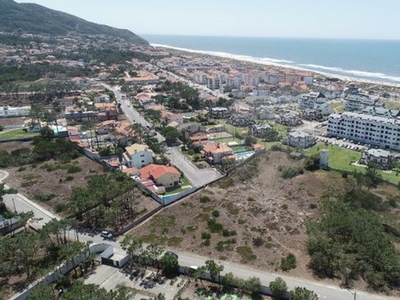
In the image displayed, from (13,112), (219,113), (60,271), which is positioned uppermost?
(13,112)

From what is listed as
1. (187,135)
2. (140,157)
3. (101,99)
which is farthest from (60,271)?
(101,99)

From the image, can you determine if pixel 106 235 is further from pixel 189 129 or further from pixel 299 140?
pixel 299 140

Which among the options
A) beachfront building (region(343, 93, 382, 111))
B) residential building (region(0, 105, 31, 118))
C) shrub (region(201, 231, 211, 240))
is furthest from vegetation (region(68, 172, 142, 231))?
beachfront building (region(343, 93, 382, 111))

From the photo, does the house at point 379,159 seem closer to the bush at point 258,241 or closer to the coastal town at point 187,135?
the coastal town at point 187,135

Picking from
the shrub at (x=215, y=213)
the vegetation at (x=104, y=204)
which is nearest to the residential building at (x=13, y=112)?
the vegetation at (x=104, y=204)

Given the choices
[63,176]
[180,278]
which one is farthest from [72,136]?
[180,278]
